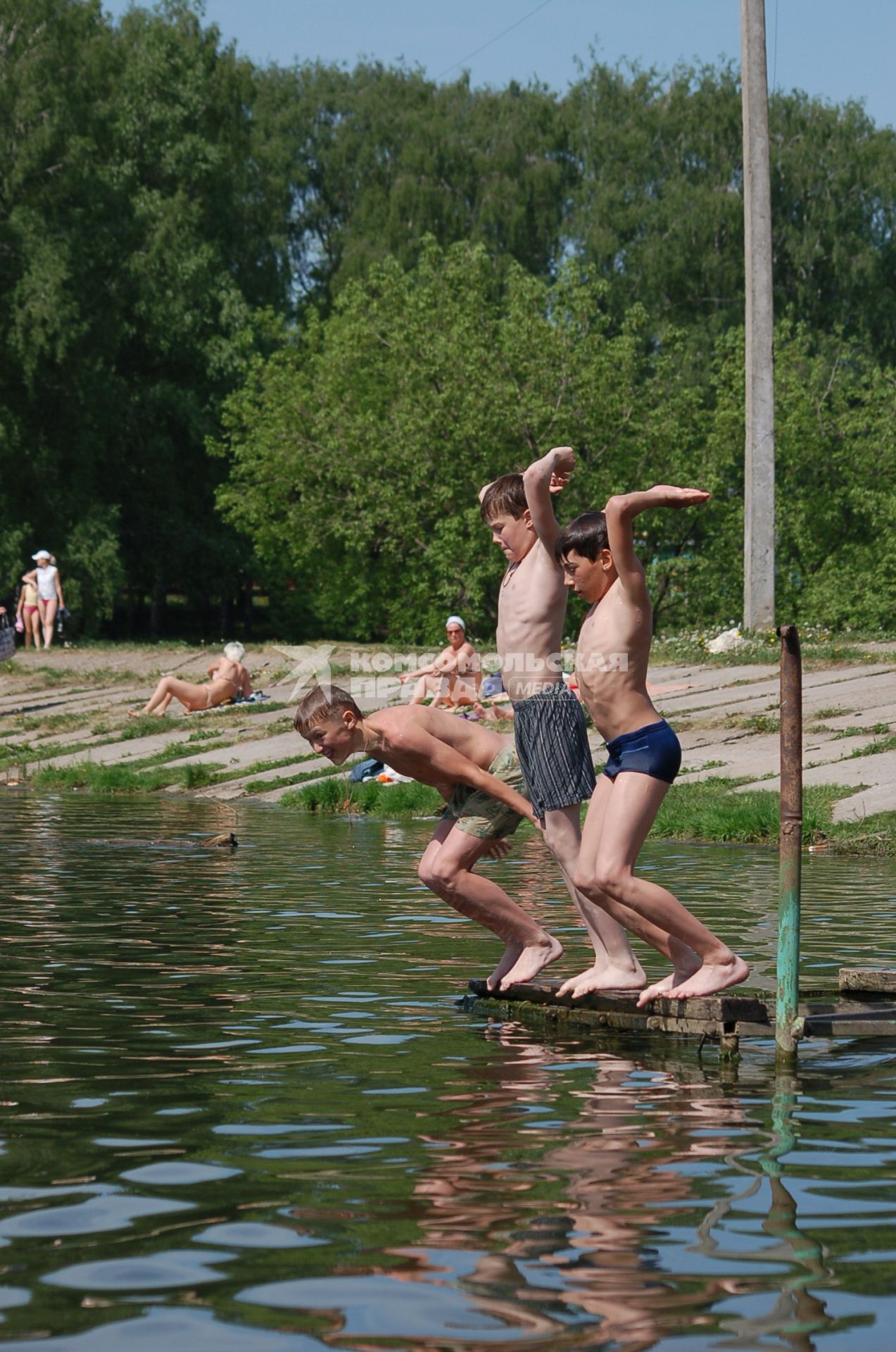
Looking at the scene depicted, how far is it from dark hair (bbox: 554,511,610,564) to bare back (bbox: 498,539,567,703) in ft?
1.01

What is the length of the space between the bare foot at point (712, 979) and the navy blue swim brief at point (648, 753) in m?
0.72

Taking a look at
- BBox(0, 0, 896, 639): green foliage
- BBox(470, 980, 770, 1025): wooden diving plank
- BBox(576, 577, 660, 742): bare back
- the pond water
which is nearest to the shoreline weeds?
the pond water

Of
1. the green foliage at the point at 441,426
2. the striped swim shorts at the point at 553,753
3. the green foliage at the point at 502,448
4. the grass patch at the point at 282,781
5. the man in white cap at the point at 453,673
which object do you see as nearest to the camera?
the striped swim shorts at the point at 553,753

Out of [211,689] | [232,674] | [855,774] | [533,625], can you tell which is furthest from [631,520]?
[232,674]

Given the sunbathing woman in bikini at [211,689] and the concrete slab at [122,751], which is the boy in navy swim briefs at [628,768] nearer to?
the concrete slab at [122,751]

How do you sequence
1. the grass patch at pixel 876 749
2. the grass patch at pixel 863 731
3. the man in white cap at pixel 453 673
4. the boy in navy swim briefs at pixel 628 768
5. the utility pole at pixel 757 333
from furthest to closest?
1. the utility pole at pixel 757 333
2. the man in white cap at pixel 453 673
3. the grass patch at pixel 863 731
4. the grass patch at pixel 876 749
5. the boy in navy swim briefs at pixel 628 768

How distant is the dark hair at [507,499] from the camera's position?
8.41 m

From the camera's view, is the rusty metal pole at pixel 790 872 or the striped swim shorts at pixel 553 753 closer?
the rusty metal pole at pixel 790 872

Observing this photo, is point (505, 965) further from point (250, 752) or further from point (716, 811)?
point (250, 752)

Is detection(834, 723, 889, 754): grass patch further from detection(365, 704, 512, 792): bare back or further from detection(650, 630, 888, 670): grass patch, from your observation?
detection(365, 704, 512, 792): bare back

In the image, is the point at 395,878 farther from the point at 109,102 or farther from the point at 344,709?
the point at 109,102

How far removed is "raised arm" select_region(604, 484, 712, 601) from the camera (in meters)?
6.98

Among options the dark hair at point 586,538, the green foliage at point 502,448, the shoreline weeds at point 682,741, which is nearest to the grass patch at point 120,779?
the shoreline weeds at point 682,741

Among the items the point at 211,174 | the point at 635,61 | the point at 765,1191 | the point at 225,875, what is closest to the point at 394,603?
the point at 211,174
